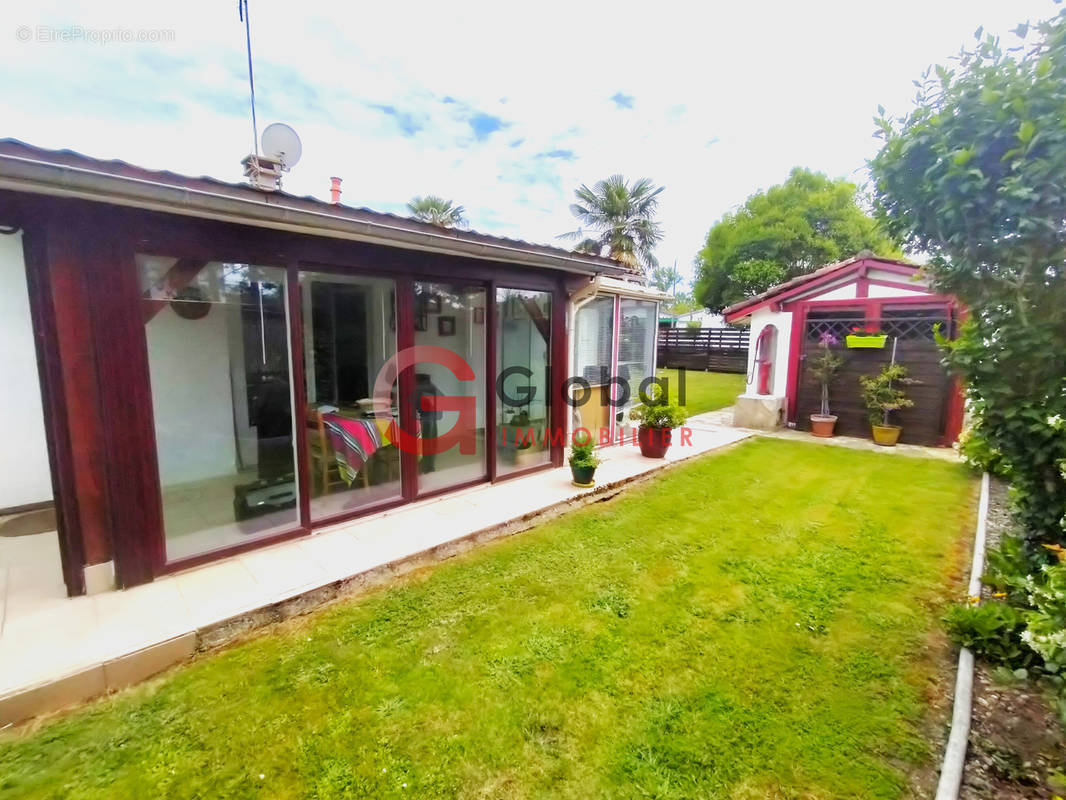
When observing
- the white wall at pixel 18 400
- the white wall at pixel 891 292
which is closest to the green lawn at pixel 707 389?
the white wall at pixel 891 292

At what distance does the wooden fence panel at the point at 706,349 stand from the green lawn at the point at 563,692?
18.4 m

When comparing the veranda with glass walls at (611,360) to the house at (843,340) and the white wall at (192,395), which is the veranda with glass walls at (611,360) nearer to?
the house at (843,340)

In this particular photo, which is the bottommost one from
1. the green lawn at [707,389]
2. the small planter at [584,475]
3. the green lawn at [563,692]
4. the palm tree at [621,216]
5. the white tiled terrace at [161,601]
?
the green lawn at [563,692]

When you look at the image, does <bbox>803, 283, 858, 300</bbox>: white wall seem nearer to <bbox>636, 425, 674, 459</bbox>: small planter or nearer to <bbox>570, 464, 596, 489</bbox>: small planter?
<bbox>636, 425, 674, 459</bbox>: small planter

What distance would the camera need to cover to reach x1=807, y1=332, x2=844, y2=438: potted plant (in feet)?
29.9

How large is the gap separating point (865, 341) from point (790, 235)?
54.8 ft

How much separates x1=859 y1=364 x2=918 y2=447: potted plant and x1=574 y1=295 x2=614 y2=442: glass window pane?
5.22 m

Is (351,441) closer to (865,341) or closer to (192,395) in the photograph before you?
(192,395)

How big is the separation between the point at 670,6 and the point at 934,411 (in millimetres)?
8168

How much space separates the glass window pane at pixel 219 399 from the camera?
3408mm

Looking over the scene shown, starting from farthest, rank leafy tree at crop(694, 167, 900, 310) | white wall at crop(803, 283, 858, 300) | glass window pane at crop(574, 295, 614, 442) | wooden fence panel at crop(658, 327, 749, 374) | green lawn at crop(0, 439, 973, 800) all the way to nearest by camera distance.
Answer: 1. leafy tree at crop(694, 167, 900, 310)
2. wooden fence panel at crop(658, 327, 749, 374)
3. white wall at crop(803, 283, 858, 300)
4. glass window pane at crop(574, 295, 614, 442)
5. green lawn at crop(0, 439, 973, 800)

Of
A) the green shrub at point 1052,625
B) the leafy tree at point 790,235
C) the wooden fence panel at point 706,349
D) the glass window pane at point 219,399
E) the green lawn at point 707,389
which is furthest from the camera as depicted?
the leafy tree at point 790,235

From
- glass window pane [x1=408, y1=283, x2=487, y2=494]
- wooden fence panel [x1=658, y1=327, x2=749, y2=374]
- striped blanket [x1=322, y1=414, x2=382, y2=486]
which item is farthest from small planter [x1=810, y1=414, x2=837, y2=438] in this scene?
wooden fence panel [x1=658, y1=327, x2=749, y2=374]

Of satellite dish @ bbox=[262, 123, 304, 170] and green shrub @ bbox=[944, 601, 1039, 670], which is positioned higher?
satellite dish @ bbox=[262, 123, 304, 170]
